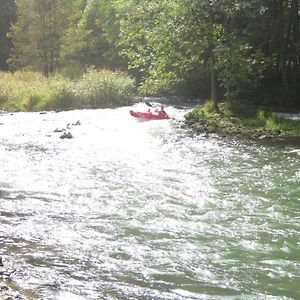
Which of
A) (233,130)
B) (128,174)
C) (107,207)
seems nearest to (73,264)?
(107,207)

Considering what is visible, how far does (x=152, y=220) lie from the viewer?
825cm

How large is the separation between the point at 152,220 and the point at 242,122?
1220 centimetres

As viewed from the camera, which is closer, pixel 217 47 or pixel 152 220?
pixel 152 220

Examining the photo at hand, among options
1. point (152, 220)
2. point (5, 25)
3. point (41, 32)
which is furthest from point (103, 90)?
point (5, 25)

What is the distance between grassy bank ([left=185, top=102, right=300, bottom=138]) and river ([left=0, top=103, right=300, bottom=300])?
2129mm

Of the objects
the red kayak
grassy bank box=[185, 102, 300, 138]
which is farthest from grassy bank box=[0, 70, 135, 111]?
grassy bank box=[185, 102, 300, 138]

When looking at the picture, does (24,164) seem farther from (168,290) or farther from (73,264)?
(168,290)

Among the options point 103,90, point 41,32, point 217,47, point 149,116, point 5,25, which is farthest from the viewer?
point 5,25

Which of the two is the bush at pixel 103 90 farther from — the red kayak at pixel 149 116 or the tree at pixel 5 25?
the tree at pixel 5 25

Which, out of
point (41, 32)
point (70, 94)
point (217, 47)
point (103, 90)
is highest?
point (41, 32)

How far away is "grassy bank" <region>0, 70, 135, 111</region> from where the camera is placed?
87.6 feet

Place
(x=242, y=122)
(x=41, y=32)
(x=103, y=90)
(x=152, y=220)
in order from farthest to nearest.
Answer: (x=41, y=32) → (x=103, y=90) → (x=242, y=122) → (x=152, y=220)

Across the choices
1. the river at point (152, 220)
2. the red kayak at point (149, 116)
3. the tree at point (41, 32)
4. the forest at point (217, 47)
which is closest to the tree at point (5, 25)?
the tree at point (41, 32)

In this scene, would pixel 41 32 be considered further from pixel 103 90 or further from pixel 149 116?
pixel 149 116
